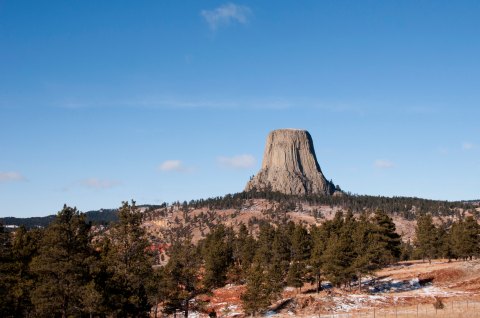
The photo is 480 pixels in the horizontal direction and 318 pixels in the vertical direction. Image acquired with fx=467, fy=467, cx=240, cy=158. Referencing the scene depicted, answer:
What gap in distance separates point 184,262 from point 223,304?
54.6 feet

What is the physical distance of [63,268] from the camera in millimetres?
37344

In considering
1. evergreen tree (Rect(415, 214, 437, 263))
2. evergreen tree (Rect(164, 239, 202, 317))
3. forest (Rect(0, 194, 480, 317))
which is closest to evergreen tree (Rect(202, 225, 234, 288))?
forest (Rect(0, 194, 480, 317))

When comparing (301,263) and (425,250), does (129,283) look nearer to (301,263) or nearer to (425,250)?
(301,263)

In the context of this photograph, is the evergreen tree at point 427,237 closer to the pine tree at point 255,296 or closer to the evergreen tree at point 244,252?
the evergreen tree at point 244,252

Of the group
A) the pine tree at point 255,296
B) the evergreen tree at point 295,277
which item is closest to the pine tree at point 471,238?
the evergreen tree at point 295,277

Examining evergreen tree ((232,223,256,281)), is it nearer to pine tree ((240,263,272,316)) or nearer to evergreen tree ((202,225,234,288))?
evergreen tree ((202,225,234,288))

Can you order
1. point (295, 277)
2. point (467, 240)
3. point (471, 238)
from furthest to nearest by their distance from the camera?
1. point (471, 238)
2. point (467, 240)
3. point (295, 277)

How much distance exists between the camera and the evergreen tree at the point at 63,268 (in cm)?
3741

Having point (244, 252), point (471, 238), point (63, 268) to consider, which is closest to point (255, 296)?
point (63, 268)

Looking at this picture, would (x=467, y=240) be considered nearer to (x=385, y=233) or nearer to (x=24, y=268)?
(x=385, y=233)

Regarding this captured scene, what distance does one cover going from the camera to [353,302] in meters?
60.9

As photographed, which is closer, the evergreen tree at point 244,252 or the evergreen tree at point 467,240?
the evergreen tree at point 467,240

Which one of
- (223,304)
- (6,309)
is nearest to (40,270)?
(6,309)

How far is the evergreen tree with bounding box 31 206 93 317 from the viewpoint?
123 feet
